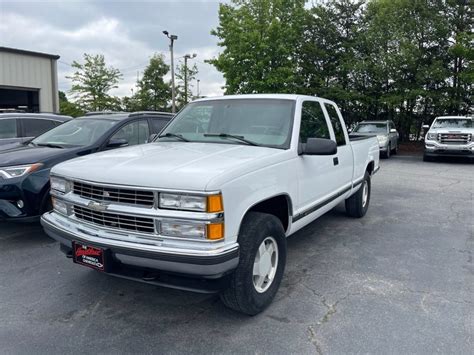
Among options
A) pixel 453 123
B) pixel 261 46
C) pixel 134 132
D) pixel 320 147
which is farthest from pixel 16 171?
pixel 261 46

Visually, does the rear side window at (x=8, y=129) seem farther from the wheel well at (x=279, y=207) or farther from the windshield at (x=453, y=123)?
the windshield at (x=453, y=123)

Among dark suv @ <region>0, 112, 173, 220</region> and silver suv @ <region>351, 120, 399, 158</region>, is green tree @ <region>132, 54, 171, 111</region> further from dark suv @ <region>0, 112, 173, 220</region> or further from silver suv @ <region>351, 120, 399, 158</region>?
dark suv @ <region>0, 112, 173, 220</region>

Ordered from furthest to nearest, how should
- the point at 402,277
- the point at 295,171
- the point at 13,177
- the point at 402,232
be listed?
the point at 402,232, the point at 13,177, the point at 402,277, the point at 295,171

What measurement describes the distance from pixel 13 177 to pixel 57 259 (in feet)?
3.85

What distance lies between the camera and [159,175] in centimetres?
276

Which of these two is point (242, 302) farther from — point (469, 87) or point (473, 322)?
point (469, 87)

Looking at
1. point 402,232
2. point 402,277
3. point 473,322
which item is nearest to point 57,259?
point 402,277

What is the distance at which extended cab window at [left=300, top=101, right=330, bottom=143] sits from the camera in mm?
4082

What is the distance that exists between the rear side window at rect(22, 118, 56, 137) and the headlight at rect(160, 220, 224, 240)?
7.27m

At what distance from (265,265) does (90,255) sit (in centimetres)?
139

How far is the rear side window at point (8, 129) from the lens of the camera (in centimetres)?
838

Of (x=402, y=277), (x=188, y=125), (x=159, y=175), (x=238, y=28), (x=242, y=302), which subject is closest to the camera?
(x=159, y=175)

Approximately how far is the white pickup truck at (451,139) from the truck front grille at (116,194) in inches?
556

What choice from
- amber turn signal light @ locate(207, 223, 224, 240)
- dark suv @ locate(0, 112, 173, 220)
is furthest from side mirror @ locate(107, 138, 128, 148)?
amber turn signal light @ locate(207, 223, 224, 240)
